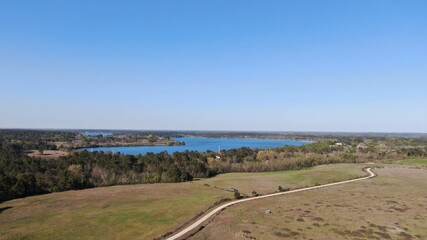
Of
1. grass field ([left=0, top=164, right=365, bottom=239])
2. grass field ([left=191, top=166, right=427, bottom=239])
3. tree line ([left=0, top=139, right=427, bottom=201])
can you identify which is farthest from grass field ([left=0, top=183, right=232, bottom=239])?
grass field ([left=191, top=166, right=427, bottom=239])

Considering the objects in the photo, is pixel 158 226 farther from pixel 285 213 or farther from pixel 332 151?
pixel 332 151

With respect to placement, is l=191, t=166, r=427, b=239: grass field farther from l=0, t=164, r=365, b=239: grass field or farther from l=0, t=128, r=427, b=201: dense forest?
l=0, t=128, r=427, b=201: dense forest

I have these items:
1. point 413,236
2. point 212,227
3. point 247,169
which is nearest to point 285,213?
point 212,227

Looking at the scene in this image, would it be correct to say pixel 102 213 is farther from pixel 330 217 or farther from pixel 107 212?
pixel 330 217

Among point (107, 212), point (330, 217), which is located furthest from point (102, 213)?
point (330, 217)

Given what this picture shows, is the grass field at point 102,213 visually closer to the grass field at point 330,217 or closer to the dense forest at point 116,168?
the dense forest at point 116,168

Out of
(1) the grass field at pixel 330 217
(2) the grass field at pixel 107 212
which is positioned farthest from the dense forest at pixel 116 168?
(1) the grass field at pixel 330 217
